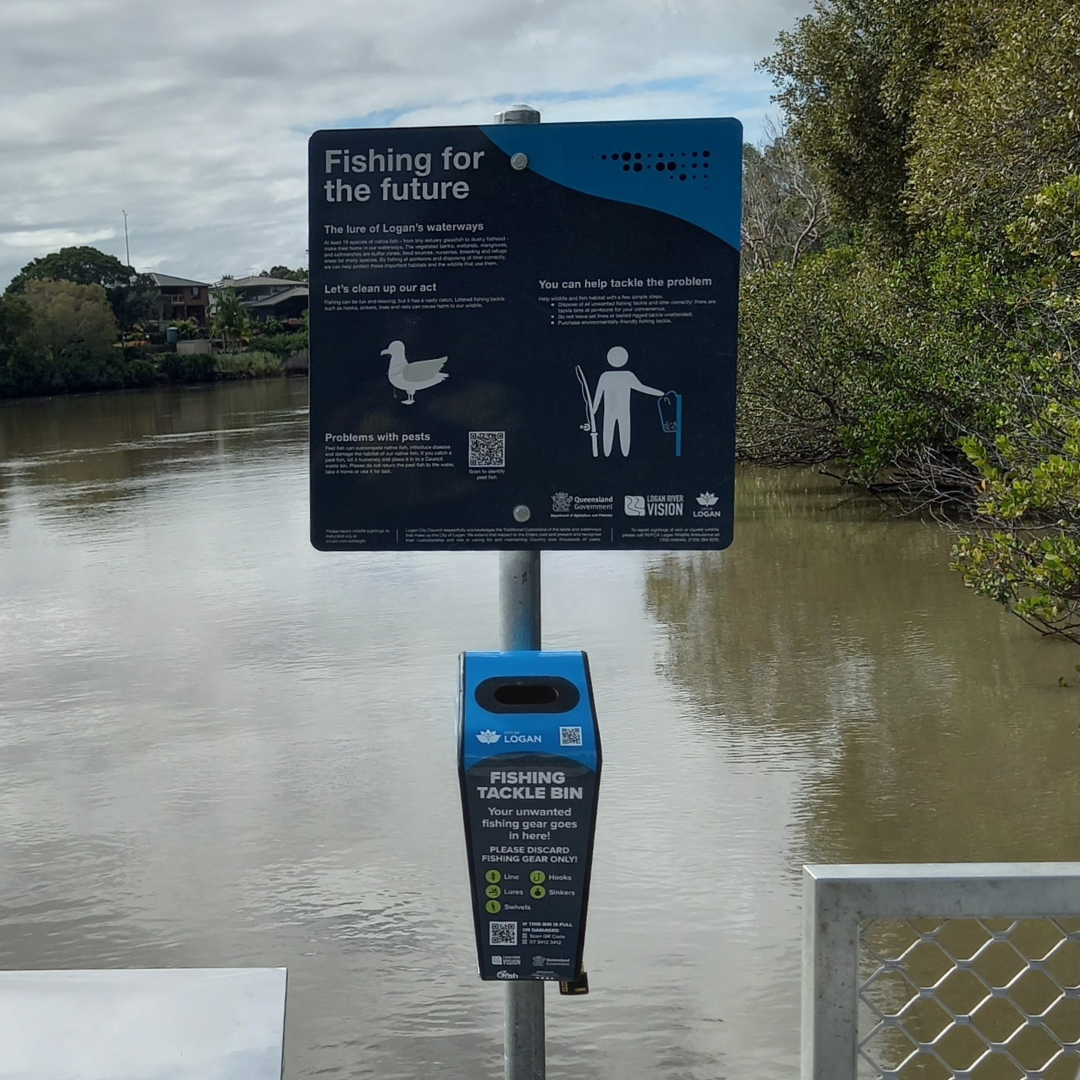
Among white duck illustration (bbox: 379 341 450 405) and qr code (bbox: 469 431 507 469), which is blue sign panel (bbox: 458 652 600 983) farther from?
white duck illustration (bbox: 379 341 450 405)

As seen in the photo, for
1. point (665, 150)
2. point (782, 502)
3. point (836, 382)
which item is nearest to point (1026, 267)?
point (836, 382)

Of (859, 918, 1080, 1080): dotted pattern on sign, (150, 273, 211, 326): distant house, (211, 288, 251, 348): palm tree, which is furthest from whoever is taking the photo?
(150, 273, 211, 326): distant house

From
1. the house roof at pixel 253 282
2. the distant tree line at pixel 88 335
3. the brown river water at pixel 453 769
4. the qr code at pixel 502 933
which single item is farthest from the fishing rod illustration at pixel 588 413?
the house roof at pixel 253 282

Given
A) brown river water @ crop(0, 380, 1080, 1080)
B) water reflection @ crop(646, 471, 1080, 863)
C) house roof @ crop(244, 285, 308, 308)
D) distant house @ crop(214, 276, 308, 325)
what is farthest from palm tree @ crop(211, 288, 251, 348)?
water reflection @ crop(646, 471, 1080, 863)

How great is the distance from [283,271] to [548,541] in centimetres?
11276

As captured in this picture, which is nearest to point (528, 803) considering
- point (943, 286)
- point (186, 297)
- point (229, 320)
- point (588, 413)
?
point (588, 413)

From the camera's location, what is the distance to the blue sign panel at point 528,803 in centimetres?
219

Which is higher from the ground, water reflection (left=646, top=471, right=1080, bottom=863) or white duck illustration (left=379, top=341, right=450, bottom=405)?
white duck illustration (left=379, top=341, right=450, bottom=405)

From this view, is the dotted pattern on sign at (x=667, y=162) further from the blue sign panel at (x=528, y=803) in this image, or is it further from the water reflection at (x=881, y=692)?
the water reflection at (x=881, y=692)

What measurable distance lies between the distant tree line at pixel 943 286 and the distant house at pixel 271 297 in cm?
7132

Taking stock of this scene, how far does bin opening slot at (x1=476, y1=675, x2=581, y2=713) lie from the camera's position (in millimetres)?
2246

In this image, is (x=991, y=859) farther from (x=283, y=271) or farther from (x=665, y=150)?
(x=283, y=271)

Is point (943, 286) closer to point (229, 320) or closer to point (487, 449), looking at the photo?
point (487, 449)

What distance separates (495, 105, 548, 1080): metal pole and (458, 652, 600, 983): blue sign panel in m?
0.09
